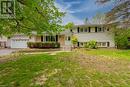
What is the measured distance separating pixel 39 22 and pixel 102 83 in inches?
268

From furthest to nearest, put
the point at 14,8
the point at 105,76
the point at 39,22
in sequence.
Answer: the point at 39,22, the point at 14,8, the point at 105,76

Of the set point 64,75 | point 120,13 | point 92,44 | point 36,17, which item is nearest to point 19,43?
point 92,44

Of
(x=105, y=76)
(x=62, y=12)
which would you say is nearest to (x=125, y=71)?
(x=105, y=76)

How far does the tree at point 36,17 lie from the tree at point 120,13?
63.2 ft

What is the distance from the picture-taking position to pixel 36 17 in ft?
61.2

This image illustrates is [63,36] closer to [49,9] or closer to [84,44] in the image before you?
[84,44]

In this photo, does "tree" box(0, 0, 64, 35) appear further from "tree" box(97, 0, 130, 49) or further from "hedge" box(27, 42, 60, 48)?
"hedge" box(27, 42, 60, 48)

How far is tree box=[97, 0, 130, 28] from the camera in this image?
36969mm

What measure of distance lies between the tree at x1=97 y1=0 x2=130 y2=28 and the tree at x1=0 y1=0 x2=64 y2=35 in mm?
19264

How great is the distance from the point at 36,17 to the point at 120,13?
22246 mm

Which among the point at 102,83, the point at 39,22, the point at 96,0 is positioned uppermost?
the point at 96,0

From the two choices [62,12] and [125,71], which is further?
[62,12]

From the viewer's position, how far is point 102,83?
1451cm

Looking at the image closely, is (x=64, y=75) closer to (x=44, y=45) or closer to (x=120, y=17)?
Result: (x=120, y=17)
